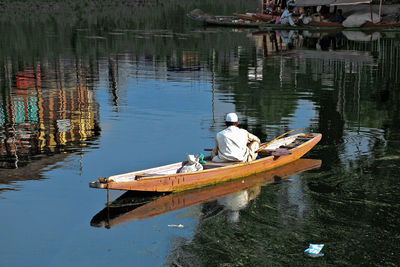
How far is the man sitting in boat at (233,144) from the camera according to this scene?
12922mm

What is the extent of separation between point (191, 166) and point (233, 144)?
1.09 metres

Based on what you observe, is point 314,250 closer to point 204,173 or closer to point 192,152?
point 204,173

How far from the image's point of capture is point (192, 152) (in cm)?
1633

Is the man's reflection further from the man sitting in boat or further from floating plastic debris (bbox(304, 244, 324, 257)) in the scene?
floating plastic debris (bbox(304, 244, 324, 257))

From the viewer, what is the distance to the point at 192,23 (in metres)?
74.2

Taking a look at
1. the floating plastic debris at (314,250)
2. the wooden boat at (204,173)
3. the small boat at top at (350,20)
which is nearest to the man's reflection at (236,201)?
the wooden boat at (204,173)

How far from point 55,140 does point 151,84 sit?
470 inches

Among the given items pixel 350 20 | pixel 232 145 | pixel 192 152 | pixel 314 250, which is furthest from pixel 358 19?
pixel 314 250

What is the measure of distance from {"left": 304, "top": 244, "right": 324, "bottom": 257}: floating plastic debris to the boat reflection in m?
1.86

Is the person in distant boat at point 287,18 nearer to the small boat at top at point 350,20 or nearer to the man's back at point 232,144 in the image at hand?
the small boat at top at point 350,20

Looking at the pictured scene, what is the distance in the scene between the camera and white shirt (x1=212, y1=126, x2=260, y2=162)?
42.5ft

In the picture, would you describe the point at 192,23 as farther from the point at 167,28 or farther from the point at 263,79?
the point at 263,79

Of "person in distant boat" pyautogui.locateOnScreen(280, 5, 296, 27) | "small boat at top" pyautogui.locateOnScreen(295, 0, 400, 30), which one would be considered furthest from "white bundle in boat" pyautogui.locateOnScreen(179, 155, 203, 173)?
"person in distant boat" pyautogui.locateOnScreen(280, 5, 296, 27)

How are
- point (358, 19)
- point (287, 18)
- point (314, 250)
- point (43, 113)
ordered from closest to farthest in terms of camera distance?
point (314, 250) → point (43, 113) → point (358, 19) → point (287, 18)
